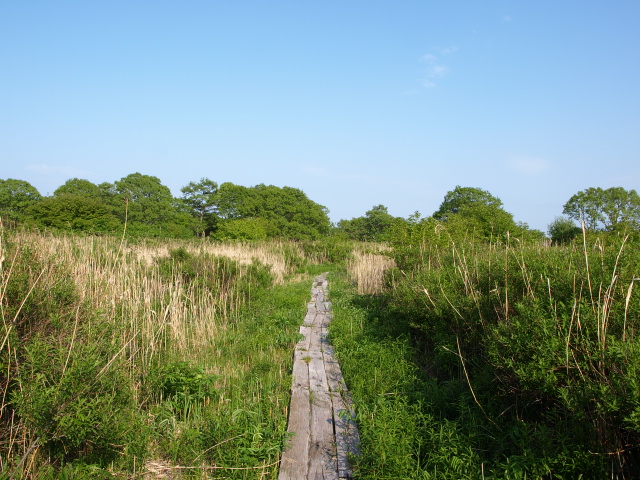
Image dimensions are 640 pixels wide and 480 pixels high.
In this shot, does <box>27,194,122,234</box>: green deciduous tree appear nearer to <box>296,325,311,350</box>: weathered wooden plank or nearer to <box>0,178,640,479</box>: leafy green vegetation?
<box>296,325,311,350</box>: weathered wooden plank

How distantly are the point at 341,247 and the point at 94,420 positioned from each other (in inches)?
714

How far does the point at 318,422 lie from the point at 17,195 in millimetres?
48706

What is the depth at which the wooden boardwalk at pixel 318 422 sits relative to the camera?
2.84 metres

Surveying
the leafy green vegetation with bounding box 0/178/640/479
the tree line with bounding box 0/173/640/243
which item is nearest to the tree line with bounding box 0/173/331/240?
the tree line with bounding box 0/173/640/243

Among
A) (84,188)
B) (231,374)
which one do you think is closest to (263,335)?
(231,374)

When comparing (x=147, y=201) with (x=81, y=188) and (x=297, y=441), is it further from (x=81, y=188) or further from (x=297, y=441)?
(x=297, y=441)

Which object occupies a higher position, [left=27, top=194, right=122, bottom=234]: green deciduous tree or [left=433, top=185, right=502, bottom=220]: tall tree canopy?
[left=433, top=185, right=502, bottom=220]: tall tree canopy

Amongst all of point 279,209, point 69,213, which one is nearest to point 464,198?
point 279,209

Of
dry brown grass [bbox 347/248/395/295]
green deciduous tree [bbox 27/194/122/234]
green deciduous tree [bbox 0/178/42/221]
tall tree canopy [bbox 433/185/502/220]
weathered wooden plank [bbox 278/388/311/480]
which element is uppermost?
tall tree canopy [bbox 433/185/502/220]

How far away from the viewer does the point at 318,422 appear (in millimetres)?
3473

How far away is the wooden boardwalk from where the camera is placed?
2840 mm

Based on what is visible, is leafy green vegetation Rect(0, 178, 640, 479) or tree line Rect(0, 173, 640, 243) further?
tree line Rect(0, 173, 640, 243)

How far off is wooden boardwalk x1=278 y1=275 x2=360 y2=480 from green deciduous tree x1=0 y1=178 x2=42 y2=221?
44.6 metres

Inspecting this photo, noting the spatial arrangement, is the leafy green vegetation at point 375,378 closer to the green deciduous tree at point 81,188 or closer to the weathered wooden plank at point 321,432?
the weathered wooden plank at point 321,432
